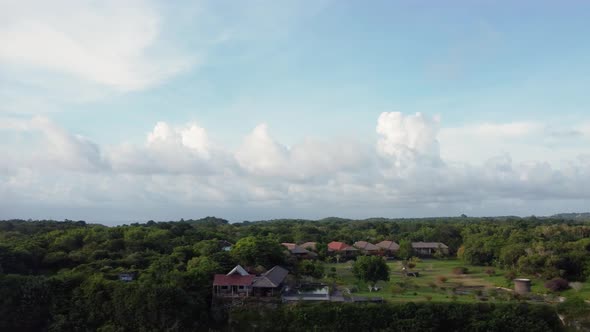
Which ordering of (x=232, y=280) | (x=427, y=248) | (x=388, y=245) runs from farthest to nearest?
1. (x=427, y=248)
2. (x=388, y=245)
3. (x=232, y=280)

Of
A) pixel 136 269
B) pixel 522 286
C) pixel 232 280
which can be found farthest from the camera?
pixel 522 286

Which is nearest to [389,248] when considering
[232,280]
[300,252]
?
[300,252]

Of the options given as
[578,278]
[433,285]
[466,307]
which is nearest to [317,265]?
[433,285]

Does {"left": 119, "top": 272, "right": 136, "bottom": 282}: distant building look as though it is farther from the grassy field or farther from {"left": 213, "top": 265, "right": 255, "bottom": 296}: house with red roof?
the grassy field

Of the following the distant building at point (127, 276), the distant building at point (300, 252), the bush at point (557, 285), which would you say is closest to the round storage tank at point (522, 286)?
the bush at point (557, 285)

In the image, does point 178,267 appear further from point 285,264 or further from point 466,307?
point 466,307

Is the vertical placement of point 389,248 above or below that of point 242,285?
above

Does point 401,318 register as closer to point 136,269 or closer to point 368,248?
point 136,269
